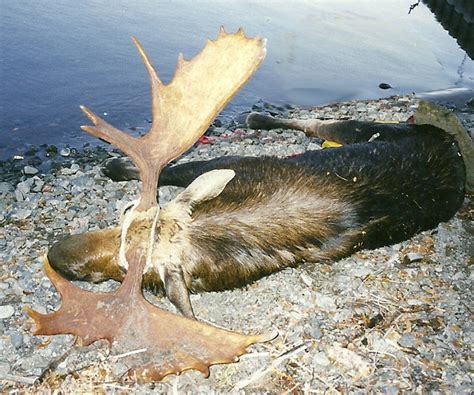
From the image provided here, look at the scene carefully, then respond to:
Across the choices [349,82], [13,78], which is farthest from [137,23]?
[349,82]

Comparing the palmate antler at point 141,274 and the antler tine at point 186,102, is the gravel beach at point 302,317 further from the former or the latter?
the antler tine at point 186,102

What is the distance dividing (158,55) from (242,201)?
6.12 m

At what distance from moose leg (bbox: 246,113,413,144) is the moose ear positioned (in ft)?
7.38

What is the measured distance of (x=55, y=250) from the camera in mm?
3893

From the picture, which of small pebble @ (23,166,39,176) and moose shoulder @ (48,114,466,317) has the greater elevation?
moose shoulder @ (48,114,466,317)

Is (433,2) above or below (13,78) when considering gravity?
above

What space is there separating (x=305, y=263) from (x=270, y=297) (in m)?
0.38

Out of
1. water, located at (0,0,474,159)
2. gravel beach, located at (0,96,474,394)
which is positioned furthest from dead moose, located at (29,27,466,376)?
water, located at (0,0,474,159)

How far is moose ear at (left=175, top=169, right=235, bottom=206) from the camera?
3.79 metres

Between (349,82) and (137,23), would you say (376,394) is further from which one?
(137,23)

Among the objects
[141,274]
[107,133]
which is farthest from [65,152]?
[141,274]

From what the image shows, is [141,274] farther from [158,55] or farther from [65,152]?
[158,55]

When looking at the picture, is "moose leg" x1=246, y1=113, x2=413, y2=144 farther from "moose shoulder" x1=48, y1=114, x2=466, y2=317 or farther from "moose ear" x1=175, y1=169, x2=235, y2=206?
"moose ear" x1=175, y1=169, x2=235, y2=206

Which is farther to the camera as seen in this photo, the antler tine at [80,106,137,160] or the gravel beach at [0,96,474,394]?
the gravel beach at [0,96,474,394]
